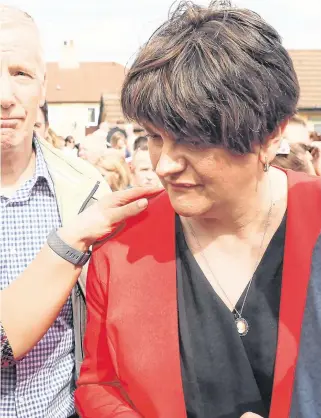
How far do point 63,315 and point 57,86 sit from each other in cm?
4782

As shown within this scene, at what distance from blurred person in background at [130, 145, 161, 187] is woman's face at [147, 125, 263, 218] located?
3.25m

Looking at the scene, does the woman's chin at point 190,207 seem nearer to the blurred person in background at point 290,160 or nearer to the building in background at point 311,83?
the blurred person in background at point 290,160

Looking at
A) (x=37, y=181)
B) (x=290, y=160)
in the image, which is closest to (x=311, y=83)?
(x=290, y=160)

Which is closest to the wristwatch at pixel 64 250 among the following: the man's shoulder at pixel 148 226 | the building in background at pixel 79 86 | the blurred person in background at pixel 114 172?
the man's shoulder at pixel 148 226

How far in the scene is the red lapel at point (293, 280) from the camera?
1.54 m

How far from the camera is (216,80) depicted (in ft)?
4.78

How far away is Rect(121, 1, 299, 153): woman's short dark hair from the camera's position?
1463 mm

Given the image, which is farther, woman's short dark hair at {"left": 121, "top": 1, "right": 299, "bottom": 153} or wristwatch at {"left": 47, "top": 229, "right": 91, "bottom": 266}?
wristwatch at {"left": 47, "top": 229, "right": 91, "bottom": 266}

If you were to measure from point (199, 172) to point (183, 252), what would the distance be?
346mm

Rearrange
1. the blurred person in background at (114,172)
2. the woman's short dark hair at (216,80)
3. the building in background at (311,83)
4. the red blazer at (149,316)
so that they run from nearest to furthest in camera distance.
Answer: the woman's short dark hair at (216,80) → the red blazer at (149,316) → the blurred person in background at (114,172) → the building in background at (311,83)

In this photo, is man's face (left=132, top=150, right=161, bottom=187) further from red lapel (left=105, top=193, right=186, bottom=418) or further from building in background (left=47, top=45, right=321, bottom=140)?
building in background (left=47, top=45, right=321, bottom=140)

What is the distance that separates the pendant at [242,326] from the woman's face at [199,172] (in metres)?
0.32

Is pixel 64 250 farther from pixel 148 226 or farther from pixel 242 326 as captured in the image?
pixel 242 326

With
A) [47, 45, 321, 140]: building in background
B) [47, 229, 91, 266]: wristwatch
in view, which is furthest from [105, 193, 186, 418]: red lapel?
[47, 45, 321, 140]: building in background
